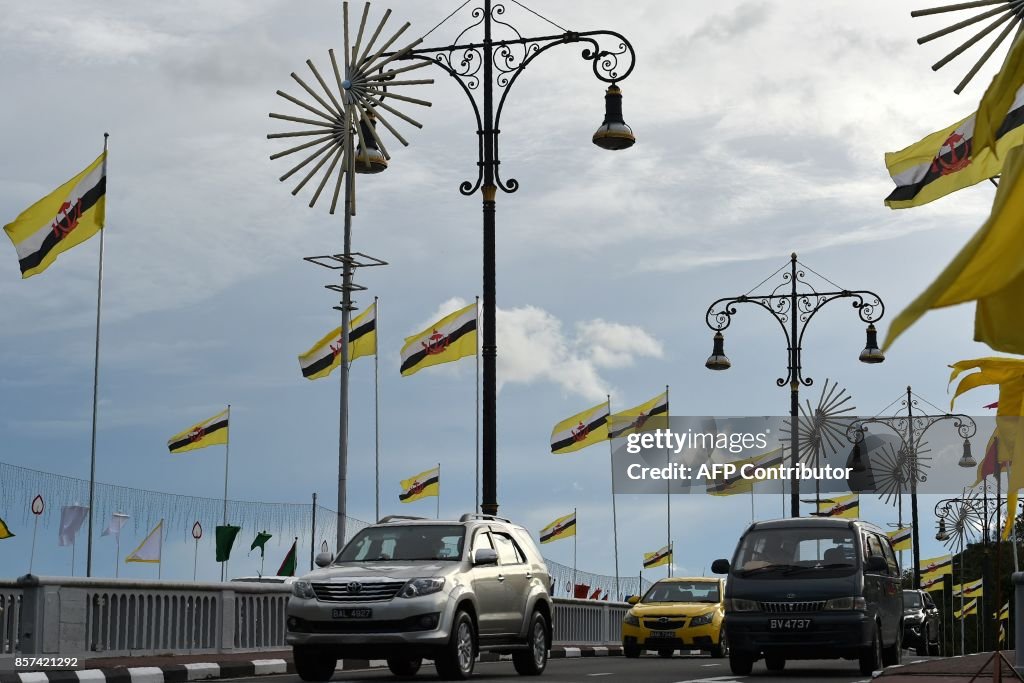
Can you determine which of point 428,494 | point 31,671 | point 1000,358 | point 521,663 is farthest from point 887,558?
point 428,494

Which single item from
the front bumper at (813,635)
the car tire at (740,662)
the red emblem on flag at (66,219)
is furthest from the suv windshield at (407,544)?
the red emblem on flag at (66,219)

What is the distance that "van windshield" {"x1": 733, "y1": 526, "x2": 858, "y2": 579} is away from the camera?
19.6m

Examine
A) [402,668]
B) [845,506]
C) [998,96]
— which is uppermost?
[845,506]

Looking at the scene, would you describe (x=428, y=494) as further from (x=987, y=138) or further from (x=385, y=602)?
(x=987, y=138)

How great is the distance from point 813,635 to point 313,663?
246 inches

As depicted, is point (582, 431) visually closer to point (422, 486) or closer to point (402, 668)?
point (422, 486)

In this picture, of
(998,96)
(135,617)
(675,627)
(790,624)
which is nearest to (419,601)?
(790,624)

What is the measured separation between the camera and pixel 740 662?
19.7 meters

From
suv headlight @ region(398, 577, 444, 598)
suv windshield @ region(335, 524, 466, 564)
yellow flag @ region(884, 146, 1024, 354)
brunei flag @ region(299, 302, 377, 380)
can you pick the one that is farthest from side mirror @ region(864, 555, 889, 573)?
brunei flag @ region(299, 302, 377, 380)

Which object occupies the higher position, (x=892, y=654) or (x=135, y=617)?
(x=135, y=617)

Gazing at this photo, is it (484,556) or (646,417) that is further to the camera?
(646,417)

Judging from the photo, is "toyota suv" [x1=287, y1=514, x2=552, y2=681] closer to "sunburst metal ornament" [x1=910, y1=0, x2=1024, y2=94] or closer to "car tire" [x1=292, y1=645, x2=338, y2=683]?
"car tire" [x1=292, y1=645, x2=338, y2=683]

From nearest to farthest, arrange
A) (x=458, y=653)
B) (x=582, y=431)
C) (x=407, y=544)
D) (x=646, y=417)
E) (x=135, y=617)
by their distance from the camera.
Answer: (x=458, y=653) → (x=407, y=544) → (x=135, y=617) → (x=582, y=431) → (x=646, y=417)

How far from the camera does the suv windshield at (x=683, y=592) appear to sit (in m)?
29.3
